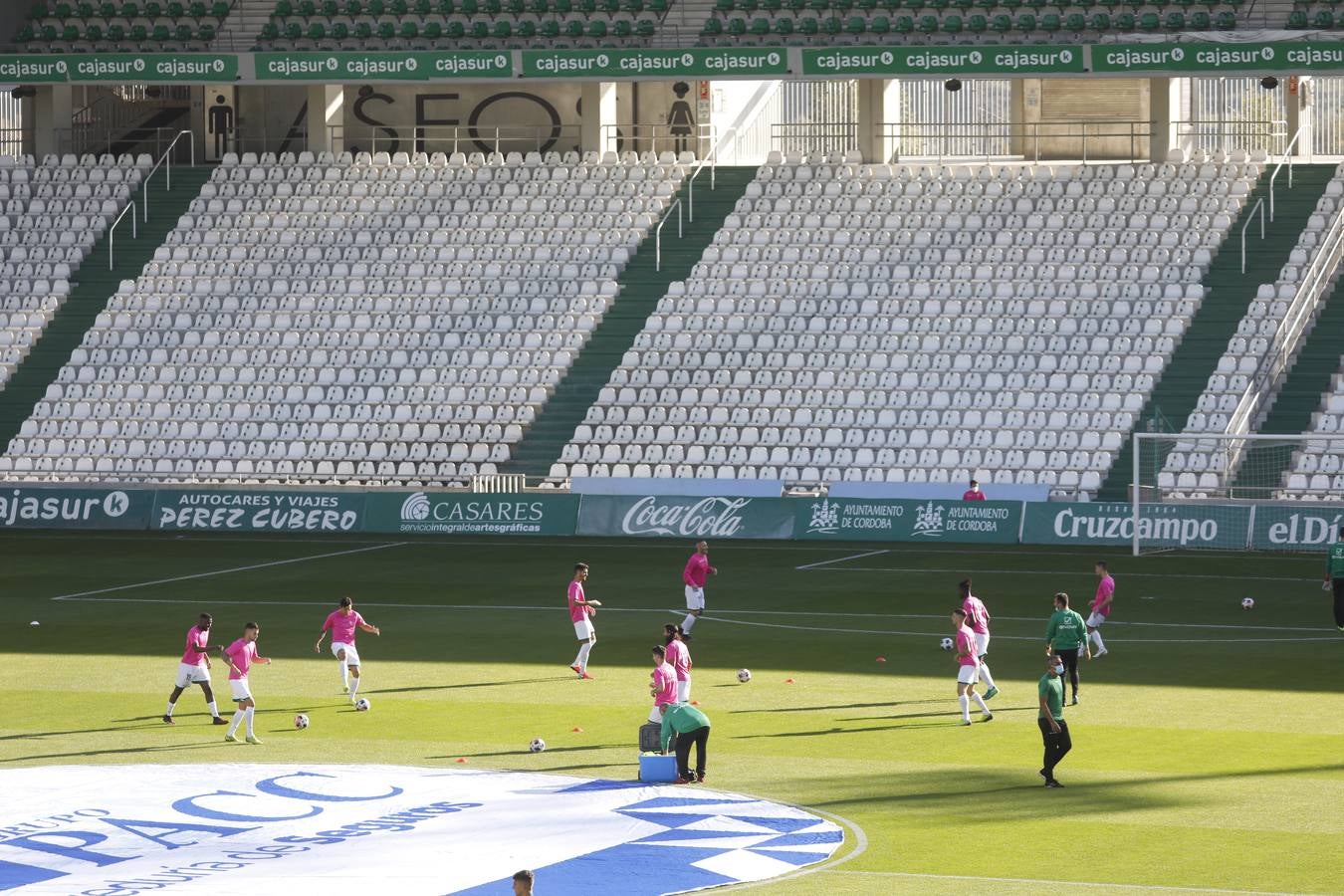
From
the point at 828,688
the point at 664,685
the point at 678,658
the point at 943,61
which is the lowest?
the point at 828,688

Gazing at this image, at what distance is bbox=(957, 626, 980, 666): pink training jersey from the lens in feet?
82.5

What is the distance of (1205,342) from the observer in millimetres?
49125

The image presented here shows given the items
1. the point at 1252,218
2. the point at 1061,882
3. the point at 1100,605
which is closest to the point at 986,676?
the point at 1100,605

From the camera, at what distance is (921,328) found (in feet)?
168

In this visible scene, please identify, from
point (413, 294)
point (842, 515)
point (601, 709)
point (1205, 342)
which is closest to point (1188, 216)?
point (1205, 342)

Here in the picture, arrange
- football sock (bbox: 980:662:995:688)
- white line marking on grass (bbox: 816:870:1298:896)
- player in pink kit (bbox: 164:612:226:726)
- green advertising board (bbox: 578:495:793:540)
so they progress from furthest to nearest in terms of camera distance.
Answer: green advertising board (bbox: 578:495:793:540) → football sock (bbox: 980:662:995:688) → player in pink kit (bbox: 164:612:226:726) → white line marking on grass (bbox: 816:870:1298:896)

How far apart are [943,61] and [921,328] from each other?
23.1ft

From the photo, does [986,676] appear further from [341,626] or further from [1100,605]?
[341,626]

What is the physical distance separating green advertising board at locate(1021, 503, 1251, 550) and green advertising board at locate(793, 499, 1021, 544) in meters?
1.08

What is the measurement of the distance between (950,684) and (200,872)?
1247cm

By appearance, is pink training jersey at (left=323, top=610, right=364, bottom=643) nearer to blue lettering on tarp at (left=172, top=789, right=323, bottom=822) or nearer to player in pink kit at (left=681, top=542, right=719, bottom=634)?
blue lettering on tarp at (left=172, top=789, right=323, bottom=822)

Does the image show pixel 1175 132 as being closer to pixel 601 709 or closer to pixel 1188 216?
pixel 1188 216

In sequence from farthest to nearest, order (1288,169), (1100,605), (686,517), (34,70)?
(34,70), (1288,169), (686,517), (1100,605)

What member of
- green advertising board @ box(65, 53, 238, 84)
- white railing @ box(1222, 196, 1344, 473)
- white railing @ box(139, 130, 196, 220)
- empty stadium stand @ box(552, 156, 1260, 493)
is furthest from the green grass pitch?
white railing @ box(139, 130, 196, 220)
